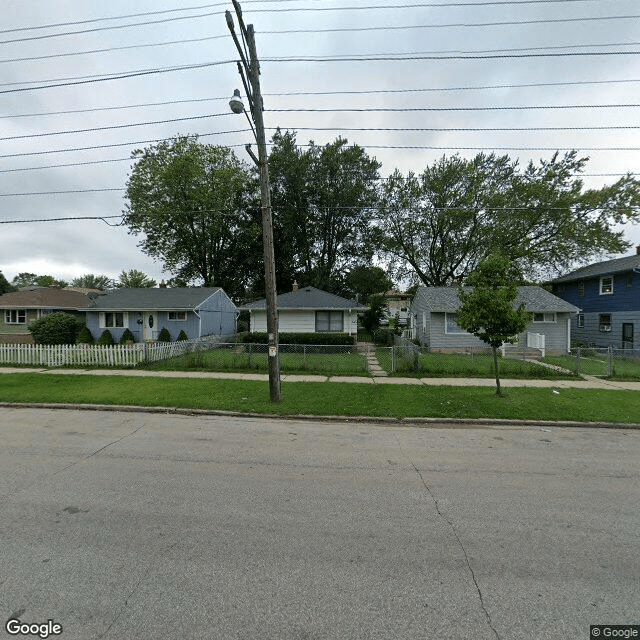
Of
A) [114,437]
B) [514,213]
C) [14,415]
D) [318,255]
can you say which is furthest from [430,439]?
[318,255]

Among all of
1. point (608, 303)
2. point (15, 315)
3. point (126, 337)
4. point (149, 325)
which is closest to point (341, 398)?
point (149, 325)

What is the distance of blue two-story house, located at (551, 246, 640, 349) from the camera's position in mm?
22047

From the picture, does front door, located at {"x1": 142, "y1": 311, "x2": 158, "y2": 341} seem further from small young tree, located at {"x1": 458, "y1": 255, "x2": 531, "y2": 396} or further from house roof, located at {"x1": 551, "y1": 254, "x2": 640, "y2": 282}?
house roof, located at {"x1": 551, "y1": 254, "x2": 640, "y2": 282}

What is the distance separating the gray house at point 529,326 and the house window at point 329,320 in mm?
5696

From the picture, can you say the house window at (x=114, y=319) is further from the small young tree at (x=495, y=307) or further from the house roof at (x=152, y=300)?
the small young tree at (x=495, y=307)

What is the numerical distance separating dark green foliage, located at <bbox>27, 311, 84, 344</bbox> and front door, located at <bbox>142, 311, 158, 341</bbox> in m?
4.40

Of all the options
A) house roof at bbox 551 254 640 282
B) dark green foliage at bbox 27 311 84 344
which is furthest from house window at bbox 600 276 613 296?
dark green foliage at bbox 27 311 84 344

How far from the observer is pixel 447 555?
3.31m

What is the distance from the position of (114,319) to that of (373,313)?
23.9 meters

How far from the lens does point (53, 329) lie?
22.9 meters

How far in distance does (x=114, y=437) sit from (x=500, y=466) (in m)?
6.94

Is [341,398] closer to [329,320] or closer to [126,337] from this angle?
[329,320]

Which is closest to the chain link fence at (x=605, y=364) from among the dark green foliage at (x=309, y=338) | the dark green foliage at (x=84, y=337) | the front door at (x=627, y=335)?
the front door at (x=627, y=335)

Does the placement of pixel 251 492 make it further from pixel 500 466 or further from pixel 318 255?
pixel 318 255
